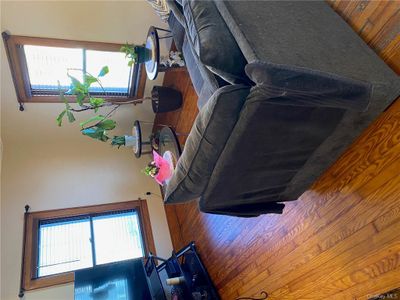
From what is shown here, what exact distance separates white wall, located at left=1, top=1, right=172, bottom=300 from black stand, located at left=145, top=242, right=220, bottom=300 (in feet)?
1.27

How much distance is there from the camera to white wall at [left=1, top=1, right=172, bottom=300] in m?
2.93

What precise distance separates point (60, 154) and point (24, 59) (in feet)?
4.06

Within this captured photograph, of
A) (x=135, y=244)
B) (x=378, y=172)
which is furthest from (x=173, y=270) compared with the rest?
(x=378, y=172)

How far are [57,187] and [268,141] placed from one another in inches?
122

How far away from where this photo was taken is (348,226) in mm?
1598

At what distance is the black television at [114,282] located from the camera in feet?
8.63

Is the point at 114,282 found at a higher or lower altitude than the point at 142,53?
lower

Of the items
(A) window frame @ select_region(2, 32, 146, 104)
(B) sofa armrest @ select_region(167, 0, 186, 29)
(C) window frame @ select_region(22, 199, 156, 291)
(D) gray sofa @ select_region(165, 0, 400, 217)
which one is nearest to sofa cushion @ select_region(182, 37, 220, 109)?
(D) gray sofa @ select_region(165, 0, 400, 217)

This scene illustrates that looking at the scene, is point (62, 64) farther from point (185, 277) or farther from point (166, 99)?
point (185, 277)

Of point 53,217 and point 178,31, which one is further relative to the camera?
point 53,217

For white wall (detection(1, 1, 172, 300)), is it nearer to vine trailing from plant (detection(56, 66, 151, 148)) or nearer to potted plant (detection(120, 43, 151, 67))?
potted plant (detection(120, 43, 151, 67))

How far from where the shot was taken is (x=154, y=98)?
3.59 meters

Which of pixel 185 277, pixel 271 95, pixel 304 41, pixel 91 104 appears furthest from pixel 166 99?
pixel 271 95

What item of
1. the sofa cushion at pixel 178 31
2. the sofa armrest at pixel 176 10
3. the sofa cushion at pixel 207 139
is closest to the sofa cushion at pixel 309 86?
the sofa cushion at pixel 207 139
